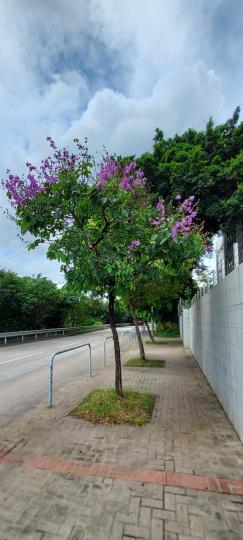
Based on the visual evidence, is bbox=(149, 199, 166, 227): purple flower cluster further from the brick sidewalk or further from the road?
the road

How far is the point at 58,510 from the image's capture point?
123 inches

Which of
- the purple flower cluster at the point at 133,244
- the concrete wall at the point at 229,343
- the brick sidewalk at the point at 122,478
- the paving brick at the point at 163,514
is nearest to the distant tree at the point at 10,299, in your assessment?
the brick sidewalk at the point at 122,478

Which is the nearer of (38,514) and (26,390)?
(38,514)

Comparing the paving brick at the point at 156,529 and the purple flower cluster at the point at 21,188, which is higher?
the purple flower cluster at the point at 21,188

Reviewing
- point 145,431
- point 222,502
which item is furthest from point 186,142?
point 222,502

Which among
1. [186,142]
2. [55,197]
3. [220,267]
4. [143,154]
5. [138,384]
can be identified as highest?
[186,142]

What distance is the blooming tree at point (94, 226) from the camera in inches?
203

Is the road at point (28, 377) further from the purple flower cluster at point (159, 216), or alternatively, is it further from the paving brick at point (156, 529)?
the purple flower cluster at point (159, 216)

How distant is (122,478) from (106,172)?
424cm

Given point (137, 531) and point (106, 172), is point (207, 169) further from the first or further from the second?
point (137, 531)

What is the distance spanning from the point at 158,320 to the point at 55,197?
71.5 feet

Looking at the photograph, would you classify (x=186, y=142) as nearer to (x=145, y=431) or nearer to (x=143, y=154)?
(x=143, y=154)

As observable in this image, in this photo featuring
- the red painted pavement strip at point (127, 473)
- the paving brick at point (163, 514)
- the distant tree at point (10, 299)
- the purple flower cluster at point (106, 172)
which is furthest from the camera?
the distant tree at point (10, 299)

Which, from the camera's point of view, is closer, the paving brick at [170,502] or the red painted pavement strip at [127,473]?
the paving brick at [170,502]
